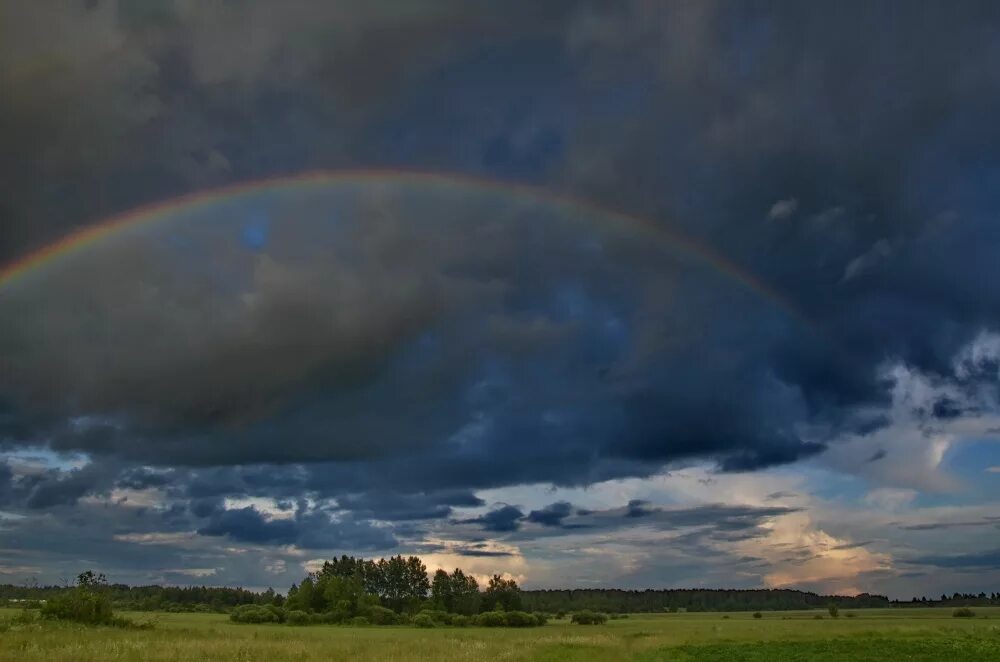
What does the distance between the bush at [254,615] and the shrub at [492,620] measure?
126ft

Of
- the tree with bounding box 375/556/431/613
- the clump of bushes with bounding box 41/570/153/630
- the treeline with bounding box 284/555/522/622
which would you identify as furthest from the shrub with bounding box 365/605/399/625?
the clump of bushes with bounding box 41/570/153/630

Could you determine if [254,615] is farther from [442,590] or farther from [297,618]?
[442,590]

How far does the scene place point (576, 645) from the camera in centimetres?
6856

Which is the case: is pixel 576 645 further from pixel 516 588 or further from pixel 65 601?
pixel 516 588

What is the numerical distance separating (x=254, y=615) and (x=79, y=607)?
6555 centimetres

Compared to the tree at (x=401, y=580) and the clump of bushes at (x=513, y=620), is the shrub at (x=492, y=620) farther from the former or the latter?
the tree at (x=401, y=580)

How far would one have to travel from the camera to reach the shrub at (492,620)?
138 meters

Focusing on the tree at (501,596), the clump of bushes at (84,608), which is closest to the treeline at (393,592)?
the tree at (501,596)

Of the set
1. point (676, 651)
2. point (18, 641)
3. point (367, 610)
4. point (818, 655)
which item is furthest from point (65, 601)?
point (367, 610)

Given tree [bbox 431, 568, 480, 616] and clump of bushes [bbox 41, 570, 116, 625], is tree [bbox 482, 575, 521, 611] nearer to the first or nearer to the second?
tree [bbox 431, 568, 480, 616]

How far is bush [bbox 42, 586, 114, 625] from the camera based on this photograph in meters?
68.1

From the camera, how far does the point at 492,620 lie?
14112 centimetres

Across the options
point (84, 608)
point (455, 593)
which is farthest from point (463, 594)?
point (84, 608)

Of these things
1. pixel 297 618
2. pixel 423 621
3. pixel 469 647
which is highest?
pixel 469 647
